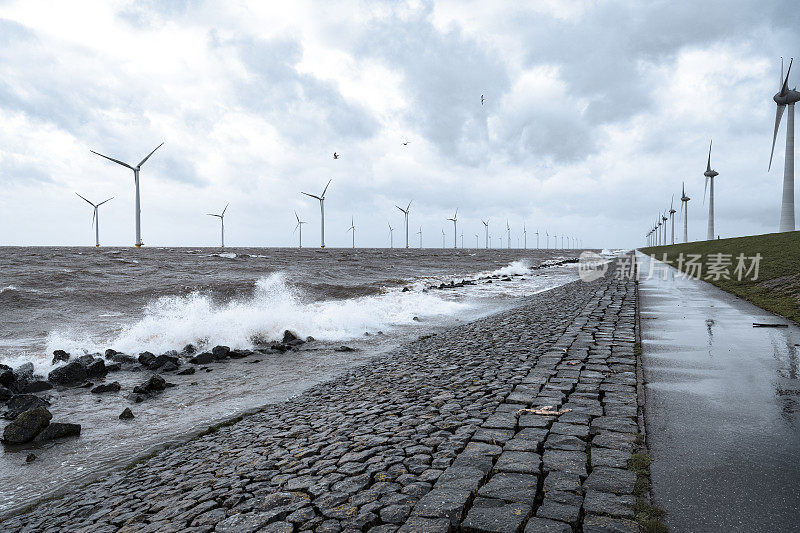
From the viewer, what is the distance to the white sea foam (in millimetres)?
16188

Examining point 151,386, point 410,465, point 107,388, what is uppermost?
point 410,465

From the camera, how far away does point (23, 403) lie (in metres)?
9.77

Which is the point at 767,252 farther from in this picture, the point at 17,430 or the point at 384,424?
the point at 17,430

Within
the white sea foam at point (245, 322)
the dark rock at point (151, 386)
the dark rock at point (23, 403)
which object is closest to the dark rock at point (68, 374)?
the dark rock at point (23, 403)

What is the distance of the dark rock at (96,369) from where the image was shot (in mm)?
12165

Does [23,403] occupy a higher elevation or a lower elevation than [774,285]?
lower

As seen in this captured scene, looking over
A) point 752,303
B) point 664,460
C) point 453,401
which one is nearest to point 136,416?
point 453,401

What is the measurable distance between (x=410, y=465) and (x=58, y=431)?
665 centimetres

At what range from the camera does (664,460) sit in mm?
4656

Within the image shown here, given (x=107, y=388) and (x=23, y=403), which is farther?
(x=107, y=388)

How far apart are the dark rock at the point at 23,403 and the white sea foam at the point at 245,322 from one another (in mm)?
5045

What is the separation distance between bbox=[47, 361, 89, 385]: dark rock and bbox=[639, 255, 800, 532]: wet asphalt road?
40.7 ft

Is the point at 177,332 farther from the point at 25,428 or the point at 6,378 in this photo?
the point at 25,428

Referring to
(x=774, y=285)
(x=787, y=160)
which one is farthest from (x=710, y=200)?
(x=774, y=285)
